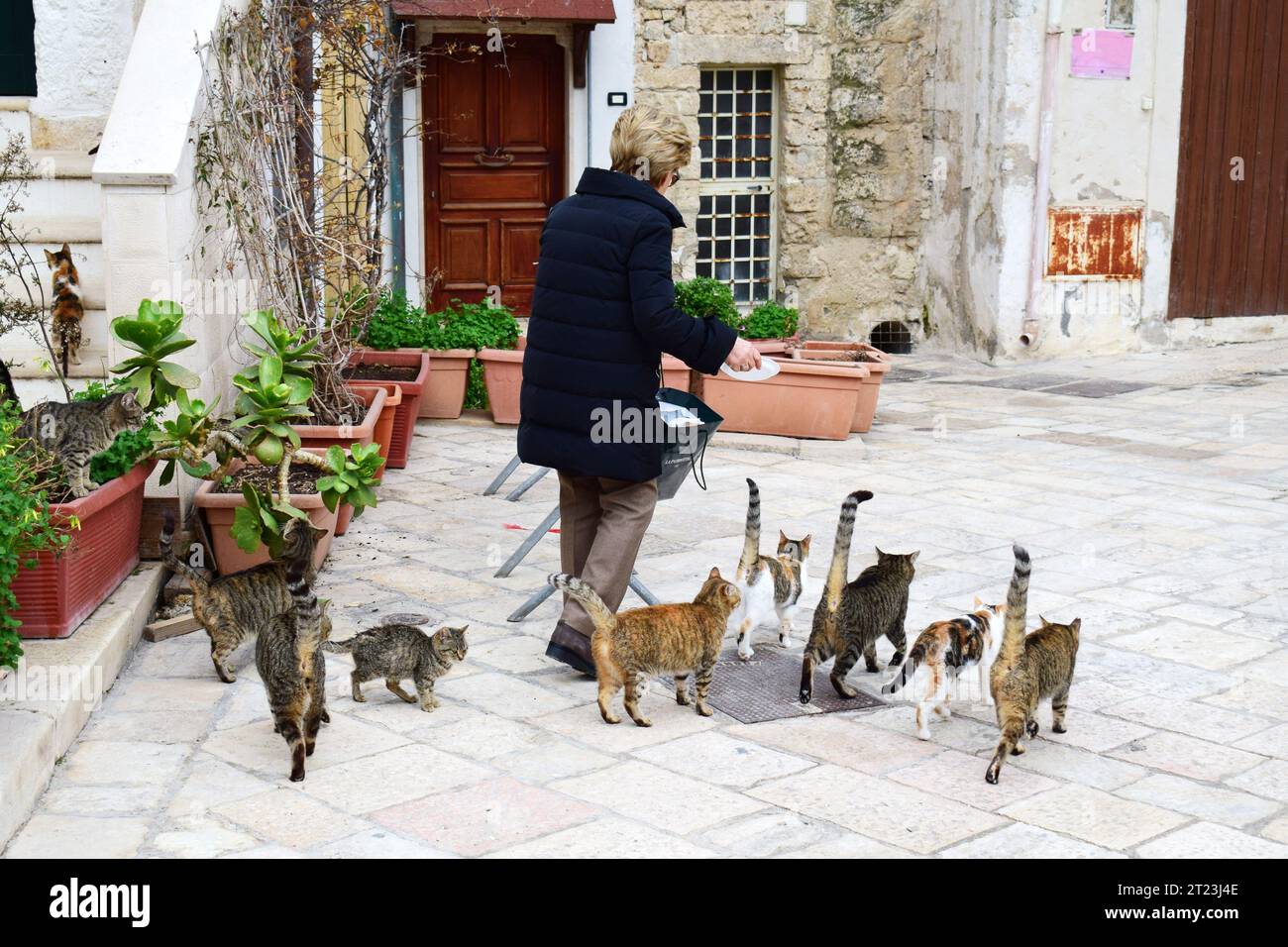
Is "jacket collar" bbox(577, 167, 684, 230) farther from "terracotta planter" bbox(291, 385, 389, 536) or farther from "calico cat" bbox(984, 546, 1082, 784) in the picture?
"terracotta planter" bbox(291, 385, 389, 536)

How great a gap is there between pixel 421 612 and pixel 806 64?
8.55m

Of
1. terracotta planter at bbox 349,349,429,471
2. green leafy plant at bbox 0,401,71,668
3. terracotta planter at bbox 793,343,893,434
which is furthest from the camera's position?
terracotta planter at bbox 793,343,893,434

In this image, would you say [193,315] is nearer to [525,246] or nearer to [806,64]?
[525,246]

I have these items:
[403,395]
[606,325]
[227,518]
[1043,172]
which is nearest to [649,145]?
[606,325]

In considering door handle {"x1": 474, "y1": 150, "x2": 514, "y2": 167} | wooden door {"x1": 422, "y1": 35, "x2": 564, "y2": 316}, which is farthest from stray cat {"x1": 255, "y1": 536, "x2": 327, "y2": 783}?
door handle {"x1": 474, "y1": 150, "x2": 514, "y2": 167}

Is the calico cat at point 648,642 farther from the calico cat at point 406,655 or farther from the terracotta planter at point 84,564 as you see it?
the terracotta planter at point 84,564

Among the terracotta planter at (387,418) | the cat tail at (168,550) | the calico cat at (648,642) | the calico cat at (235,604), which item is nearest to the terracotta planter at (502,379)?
the terracotta planter at (387,418)

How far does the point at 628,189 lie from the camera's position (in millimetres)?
5066

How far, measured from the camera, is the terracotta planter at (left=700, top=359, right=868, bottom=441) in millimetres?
9219

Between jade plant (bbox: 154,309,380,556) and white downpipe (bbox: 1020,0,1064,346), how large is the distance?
312 inches

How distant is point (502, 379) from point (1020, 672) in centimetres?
584

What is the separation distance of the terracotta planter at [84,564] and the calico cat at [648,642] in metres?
1.64

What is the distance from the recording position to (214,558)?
6.01 meters

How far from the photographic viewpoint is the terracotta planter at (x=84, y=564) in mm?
4875
